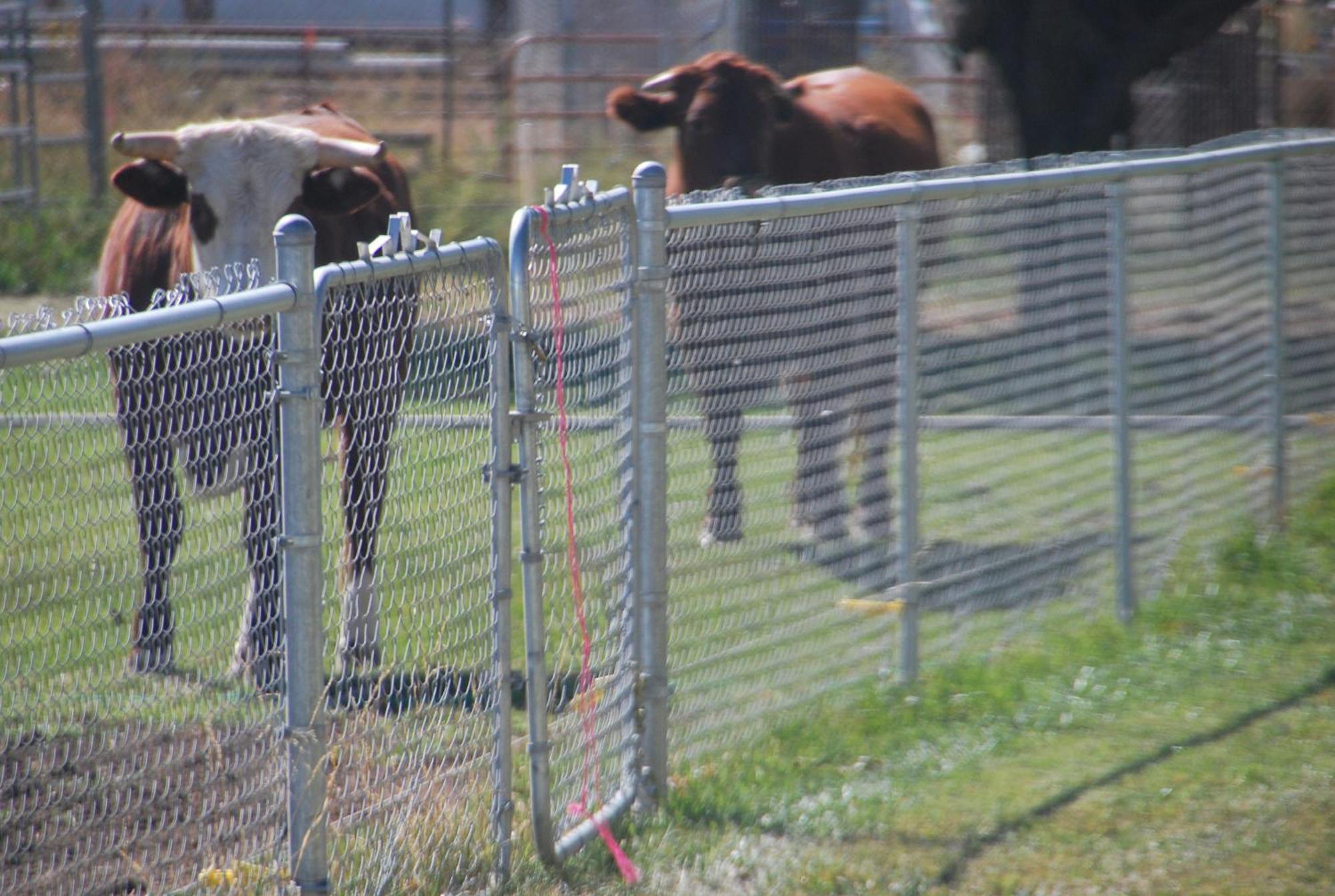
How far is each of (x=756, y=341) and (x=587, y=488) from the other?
106 cm

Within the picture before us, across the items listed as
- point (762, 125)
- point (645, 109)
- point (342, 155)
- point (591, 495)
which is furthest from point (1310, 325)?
point (591, 495)

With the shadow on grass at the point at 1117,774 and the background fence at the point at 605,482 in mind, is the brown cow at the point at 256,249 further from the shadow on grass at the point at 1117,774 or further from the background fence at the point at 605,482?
the shadow on grass at the point at 1117,774

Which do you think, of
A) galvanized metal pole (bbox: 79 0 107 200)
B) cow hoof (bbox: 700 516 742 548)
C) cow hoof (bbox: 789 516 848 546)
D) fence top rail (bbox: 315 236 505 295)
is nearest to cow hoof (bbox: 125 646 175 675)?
fence top rail (bbox: 315 236 505 295)

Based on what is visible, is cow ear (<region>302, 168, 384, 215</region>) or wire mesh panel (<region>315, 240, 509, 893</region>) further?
cow ear (<region>302, 168, 384, 215</region>)

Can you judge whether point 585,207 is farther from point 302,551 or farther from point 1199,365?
point 1199,365

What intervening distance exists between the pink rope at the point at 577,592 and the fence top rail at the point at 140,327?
→ 1.07m

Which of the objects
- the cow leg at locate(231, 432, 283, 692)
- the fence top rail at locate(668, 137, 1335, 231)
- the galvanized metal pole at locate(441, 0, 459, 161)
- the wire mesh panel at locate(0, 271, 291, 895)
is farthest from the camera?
the galvanized metal pole at locate(441, 0, 459, 161)

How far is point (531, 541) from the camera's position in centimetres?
412

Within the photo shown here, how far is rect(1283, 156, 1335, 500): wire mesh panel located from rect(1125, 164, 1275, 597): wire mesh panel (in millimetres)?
328

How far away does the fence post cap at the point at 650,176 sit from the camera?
464 cm

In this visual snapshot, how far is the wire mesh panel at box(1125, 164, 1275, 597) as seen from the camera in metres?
7.48

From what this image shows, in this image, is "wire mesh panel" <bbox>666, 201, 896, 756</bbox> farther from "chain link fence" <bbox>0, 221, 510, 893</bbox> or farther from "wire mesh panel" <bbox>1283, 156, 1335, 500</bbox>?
"wire mesh panel" <bbox>1283, 156, 1335, 500</bbox>

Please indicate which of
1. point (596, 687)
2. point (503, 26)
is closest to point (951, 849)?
point (596, 687)

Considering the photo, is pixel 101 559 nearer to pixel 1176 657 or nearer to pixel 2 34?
pixel 1176 657
